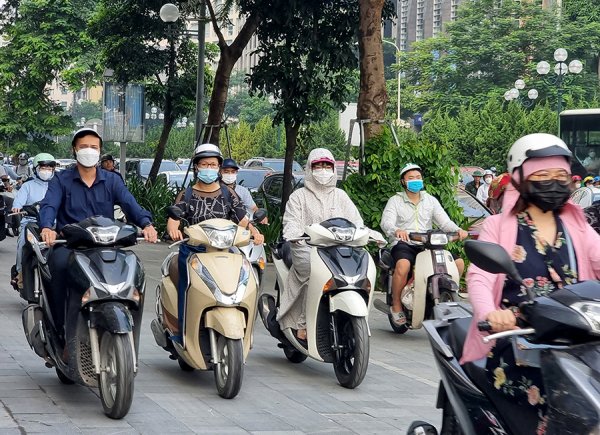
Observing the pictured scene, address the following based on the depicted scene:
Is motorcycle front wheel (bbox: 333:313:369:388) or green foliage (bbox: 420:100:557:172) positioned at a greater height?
green foliage (bbox: 420:100:557:172)

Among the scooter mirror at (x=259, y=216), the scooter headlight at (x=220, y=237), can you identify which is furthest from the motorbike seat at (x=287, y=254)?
the scooter headlight at (x=220, y=237)

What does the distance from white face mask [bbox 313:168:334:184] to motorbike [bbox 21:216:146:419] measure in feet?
7.22

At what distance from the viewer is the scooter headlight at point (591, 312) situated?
2902 millimetres

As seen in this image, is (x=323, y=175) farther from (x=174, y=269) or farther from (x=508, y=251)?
(x=508, y=251)

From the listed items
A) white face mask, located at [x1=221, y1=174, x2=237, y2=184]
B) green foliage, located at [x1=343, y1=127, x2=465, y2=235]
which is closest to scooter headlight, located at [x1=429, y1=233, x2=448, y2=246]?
white face mask, located at [x1=221, y1=174, x2=237, y2=184]

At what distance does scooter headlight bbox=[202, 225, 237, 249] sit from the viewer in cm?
630

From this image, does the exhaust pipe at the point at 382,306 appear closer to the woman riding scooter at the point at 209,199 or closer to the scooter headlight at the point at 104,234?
the woman riding scooter at the point at 209,199

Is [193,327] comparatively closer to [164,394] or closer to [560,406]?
[164,394]

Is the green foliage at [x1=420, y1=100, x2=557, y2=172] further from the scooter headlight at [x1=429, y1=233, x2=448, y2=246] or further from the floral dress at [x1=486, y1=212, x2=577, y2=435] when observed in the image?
the floral dress at [x1=486, y1=212, x2=577, y2=435]

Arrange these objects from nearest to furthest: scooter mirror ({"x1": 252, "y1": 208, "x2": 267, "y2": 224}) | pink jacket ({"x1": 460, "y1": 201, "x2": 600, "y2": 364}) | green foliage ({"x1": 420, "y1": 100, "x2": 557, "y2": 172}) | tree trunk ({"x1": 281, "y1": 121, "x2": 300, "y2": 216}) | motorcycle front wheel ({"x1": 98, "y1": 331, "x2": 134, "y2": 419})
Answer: pink jacket ({"x1": 460, "y1": 201, "x2": 600, "y2": 364})
motorcycle front wheel ({"x1": 98, "y1": 331, "x2": 134, "y2": 419})
scooter mirror ({"x1": 252, "y1": 208, "x2": 267, "y2": 224})
tree trunk ({"x1": 281, "y1": 121, "x2": 300, "y2": 216})
green foliage ({"x1": 420, "y1": 100, "x2": 557, "y2": 172})

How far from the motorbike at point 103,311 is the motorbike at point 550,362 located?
2.32 m

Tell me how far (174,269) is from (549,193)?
3.76 meters

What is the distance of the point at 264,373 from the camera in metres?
7.29

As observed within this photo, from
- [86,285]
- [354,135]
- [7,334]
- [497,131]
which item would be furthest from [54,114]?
[86,285]
